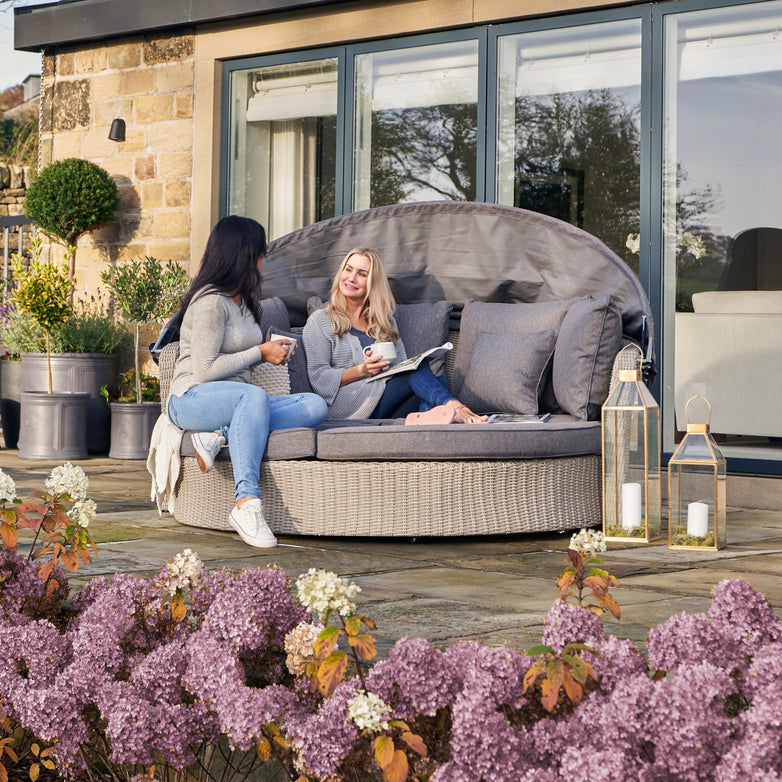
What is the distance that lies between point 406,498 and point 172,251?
3708 mm

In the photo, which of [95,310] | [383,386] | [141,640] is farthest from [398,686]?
[95,310]

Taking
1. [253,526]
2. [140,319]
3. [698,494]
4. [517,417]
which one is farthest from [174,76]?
[698,494]

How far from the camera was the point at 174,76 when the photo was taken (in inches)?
284

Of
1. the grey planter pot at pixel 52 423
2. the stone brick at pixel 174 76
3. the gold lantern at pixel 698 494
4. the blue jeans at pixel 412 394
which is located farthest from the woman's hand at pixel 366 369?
the stone brick at pixel 174 76

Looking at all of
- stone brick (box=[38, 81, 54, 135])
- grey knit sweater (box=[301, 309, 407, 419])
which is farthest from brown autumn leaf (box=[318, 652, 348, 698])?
stone brick (box=[38, 81, 54, 135])

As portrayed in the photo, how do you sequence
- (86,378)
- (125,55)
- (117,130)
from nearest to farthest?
(86,378)
(117,130)
(125,55)

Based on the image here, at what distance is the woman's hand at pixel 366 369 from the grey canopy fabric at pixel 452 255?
0.83 metres

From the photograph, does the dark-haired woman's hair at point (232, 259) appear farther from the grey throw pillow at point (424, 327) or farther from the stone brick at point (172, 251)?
the stone brick at point (172, 251)

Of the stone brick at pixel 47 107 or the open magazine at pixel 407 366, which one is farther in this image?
the stone brick at pixel 47 107

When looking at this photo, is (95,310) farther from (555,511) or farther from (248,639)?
(248,639)

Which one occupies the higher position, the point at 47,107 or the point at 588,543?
the point at 47,107

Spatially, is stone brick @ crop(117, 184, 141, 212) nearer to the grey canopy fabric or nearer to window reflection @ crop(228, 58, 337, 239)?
window reflection @ crop(228, 58, 337, 239)

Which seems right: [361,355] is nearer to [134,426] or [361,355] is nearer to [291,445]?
[291,445]

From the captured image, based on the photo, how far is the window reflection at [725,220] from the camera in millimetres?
5328
